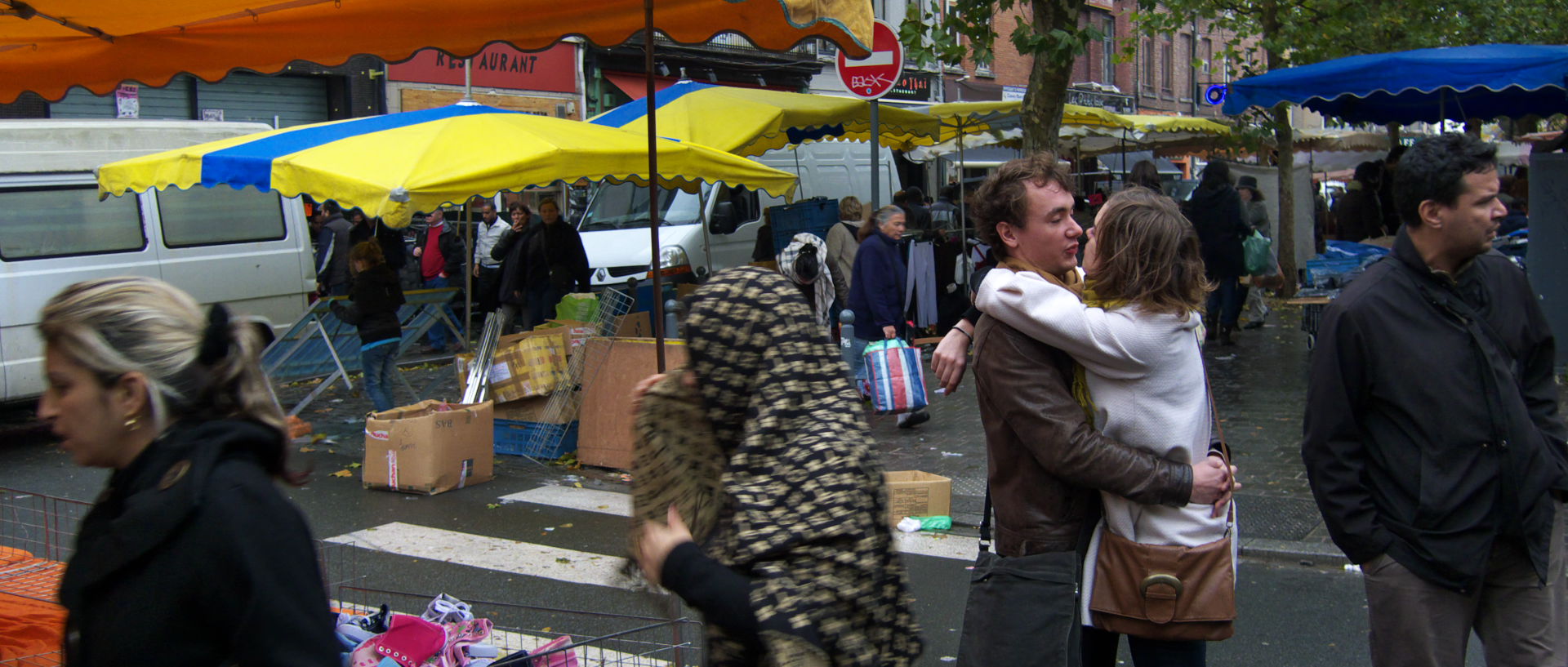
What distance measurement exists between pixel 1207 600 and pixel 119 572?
2147 mm

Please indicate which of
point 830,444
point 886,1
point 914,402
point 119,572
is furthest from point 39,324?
point 886,1

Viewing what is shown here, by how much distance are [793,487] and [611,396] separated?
22.0 ft

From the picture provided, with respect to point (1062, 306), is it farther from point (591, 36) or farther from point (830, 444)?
point (591, 36)

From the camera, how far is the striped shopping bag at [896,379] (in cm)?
756

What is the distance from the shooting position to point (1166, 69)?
42.4 metres

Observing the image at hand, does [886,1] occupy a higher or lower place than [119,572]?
higher

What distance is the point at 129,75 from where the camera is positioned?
5.22 meters

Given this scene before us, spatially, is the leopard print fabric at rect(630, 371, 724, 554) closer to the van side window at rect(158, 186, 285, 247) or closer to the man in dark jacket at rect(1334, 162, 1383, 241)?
the van side window at rect(158, 186, 285, 247)

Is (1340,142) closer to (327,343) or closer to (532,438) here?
(532,438)

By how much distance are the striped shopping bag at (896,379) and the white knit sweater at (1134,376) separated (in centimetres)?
475

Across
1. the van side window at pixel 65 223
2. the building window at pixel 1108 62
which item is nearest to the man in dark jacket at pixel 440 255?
the van side window at pixel 65 223

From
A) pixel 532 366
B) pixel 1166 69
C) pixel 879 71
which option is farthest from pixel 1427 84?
pixel 1166 69

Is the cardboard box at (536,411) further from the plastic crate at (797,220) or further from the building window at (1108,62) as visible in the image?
the building window at (1108,62)

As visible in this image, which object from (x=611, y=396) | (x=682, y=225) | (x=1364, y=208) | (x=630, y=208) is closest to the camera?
(x=611, y=396)
